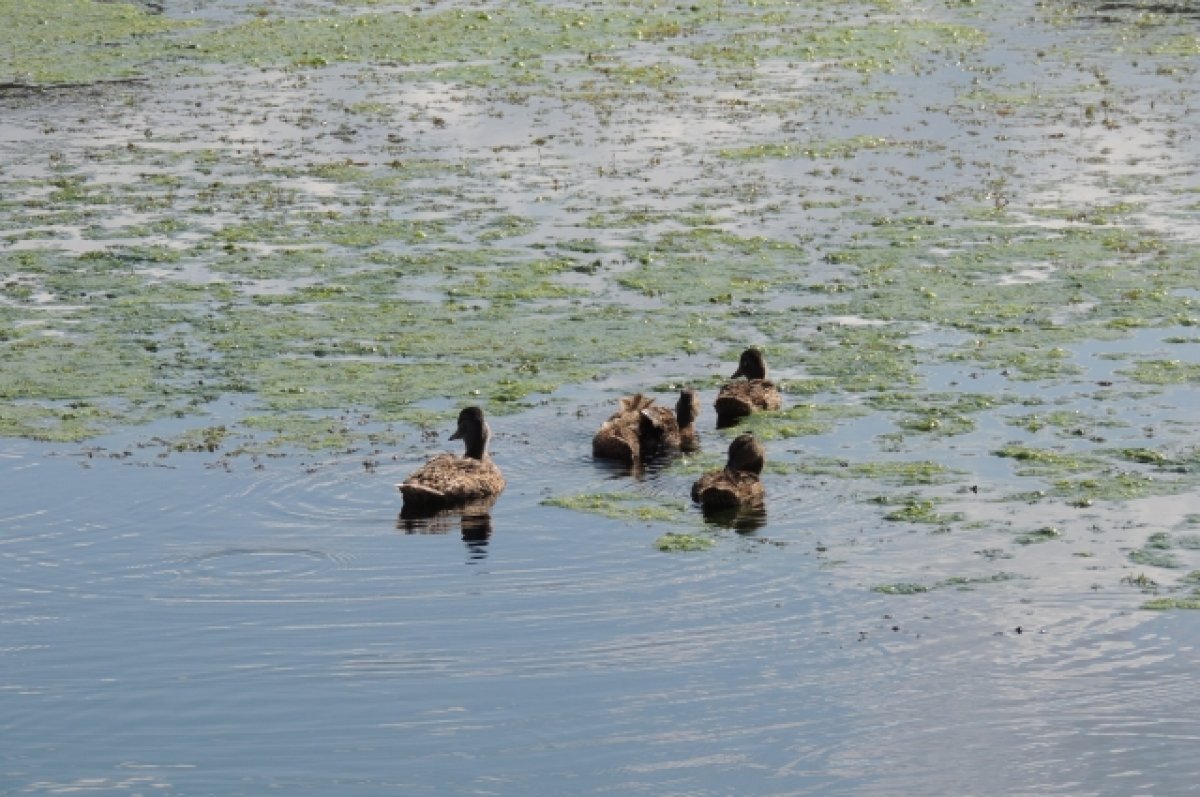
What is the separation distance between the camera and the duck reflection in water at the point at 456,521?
16.1 meters

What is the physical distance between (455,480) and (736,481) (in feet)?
6.83

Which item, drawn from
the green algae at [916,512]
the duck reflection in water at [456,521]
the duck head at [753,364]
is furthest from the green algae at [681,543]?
the duck head at [753,364]

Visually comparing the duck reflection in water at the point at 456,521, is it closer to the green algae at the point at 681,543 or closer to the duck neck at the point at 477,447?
the duck neck at the point at 477,447

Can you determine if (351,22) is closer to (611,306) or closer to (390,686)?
(611,306)

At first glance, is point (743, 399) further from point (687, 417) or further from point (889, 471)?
point (889, 471)

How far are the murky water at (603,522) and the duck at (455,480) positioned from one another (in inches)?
7.5

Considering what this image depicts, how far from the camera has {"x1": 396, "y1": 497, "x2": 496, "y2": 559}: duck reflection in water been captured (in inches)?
634

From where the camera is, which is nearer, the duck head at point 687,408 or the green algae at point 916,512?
the green algae at point 916,512

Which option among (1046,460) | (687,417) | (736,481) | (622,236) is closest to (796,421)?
(687,417)

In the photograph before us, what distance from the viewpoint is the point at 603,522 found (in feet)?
53.4

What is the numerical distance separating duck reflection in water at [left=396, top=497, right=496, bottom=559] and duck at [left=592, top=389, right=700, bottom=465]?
129 cm

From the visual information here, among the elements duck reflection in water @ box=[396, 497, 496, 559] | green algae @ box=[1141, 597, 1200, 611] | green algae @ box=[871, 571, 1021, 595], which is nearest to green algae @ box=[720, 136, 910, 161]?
duck reflection in water @ box=[396, 497, 496, 559]

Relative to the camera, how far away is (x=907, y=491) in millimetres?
16750

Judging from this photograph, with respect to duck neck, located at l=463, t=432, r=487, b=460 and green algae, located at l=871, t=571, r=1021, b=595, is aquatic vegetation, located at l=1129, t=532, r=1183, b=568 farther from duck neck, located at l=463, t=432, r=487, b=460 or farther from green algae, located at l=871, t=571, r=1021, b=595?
duck neck, located at l=463, t=432, r=487, b=460
